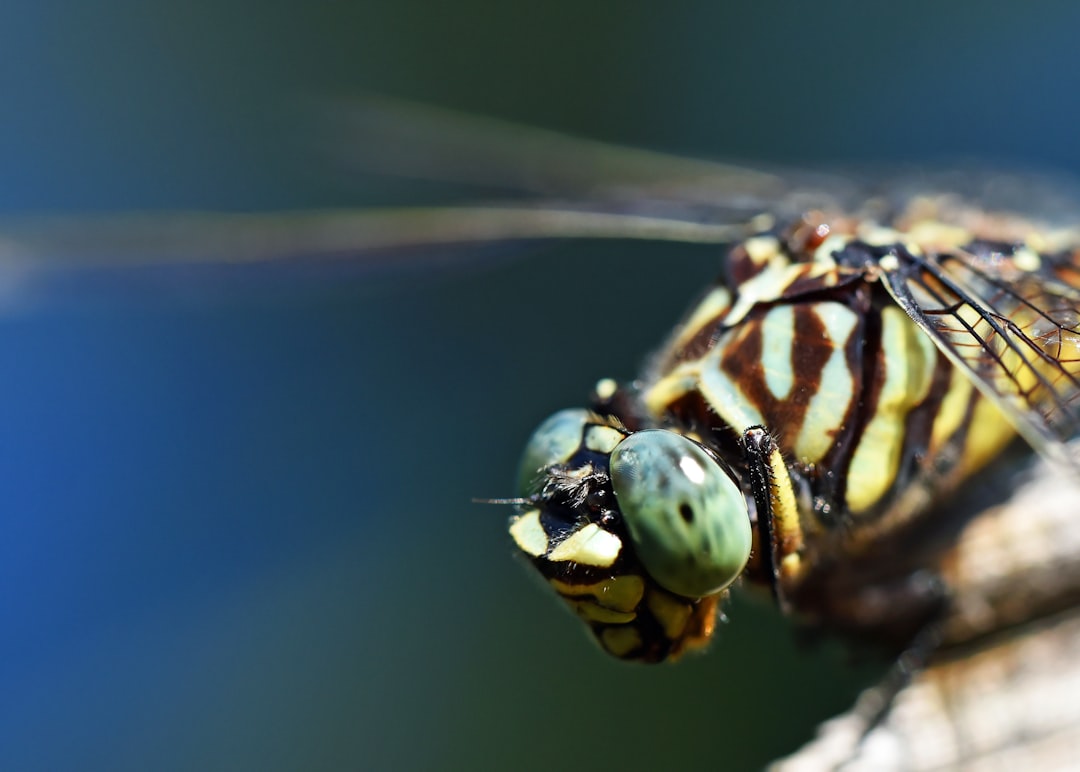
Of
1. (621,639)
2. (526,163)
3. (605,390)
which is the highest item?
(526,163)

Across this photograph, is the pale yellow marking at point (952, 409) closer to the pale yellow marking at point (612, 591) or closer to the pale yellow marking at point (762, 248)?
the pale yellow marking at point (762, 248)

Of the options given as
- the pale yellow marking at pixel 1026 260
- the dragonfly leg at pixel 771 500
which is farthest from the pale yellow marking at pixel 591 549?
the pale yellow marking at pixel 1026 260

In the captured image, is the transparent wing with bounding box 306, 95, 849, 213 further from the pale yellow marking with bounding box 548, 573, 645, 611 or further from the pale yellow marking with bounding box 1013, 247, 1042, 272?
the pale yellow marking with bounding box 548, 573, 645, 611

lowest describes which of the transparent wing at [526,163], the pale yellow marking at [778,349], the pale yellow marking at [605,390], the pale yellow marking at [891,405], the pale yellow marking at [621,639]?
the pale yellow marking at [621,639]

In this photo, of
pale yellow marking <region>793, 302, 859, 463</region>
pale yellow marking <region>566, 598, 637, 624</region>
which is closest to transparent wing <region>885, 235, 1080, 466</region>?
pale yellow marking <region>793, 302, 859, 463</region>

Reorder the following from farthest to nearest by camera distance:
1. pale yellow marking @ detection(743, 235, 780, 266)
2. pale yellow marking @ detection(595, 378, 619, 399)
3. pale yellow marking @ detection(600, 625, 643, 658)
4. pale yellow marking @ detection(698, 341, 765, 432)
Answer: pale yellow marking @ detection(743, 235, 780, 266) → pale yellow marking @ detection(595, 378, 619, 399) → pale yellow marking @ detection(698, 341, 765, 432) → pale yellow marking @ detection(600, 625, 643, 658)

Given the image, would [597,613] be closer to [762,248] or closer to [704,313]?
[704,313]

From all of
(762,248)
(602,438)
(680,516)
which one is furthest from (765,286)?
(680,516)

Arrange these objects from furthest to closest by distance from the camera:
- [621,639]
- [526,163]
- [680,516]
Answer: [526,163] < [621,639] < [680,516]
